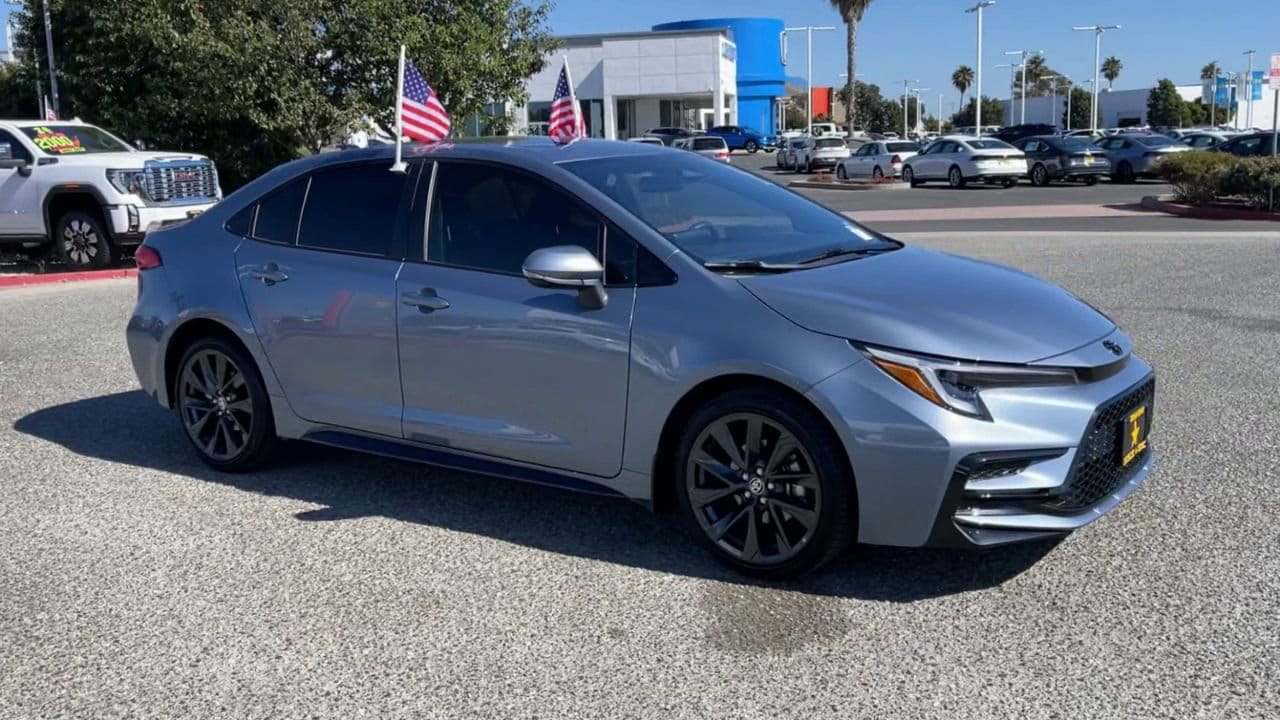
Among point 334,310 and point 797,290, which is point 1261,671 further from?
point 334,310

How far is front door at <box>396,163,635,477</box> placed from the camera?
4.79 meters

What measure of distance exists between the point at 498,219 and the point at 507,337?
59 centimetres

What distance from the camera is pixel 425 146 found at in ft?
18.9

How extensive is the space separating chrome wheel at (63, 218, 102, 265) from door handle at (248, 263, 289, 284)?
11408 millimetres

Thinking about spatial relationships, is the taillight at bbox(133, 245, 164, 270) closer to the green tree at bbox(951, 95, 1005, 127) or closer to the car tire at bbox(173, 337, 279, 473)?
the car tire at bbox(173, 337, 279, 473)

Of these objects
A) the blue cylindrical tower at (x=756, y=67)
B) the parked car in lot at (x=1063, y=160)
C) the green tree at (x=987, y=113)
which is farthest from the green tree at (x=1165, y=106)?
the parked car in lot at (x=1063, y=160)

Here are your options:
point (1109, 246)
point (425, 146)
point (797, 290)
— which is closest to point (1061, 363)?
point (797, 290)

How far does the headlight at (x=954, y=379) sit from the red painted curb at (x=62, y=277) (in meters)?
13.5

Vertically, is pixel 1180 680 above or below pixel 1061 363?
below

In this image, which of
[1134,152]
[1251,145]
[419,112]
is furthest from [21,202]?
[1134,152]

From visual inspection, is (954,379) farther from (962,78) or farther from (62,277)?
(962,78)

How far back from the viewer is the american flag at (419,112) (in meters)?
6.91

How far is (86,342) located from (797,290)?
7.89m

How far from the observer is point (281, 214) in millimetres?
6008
